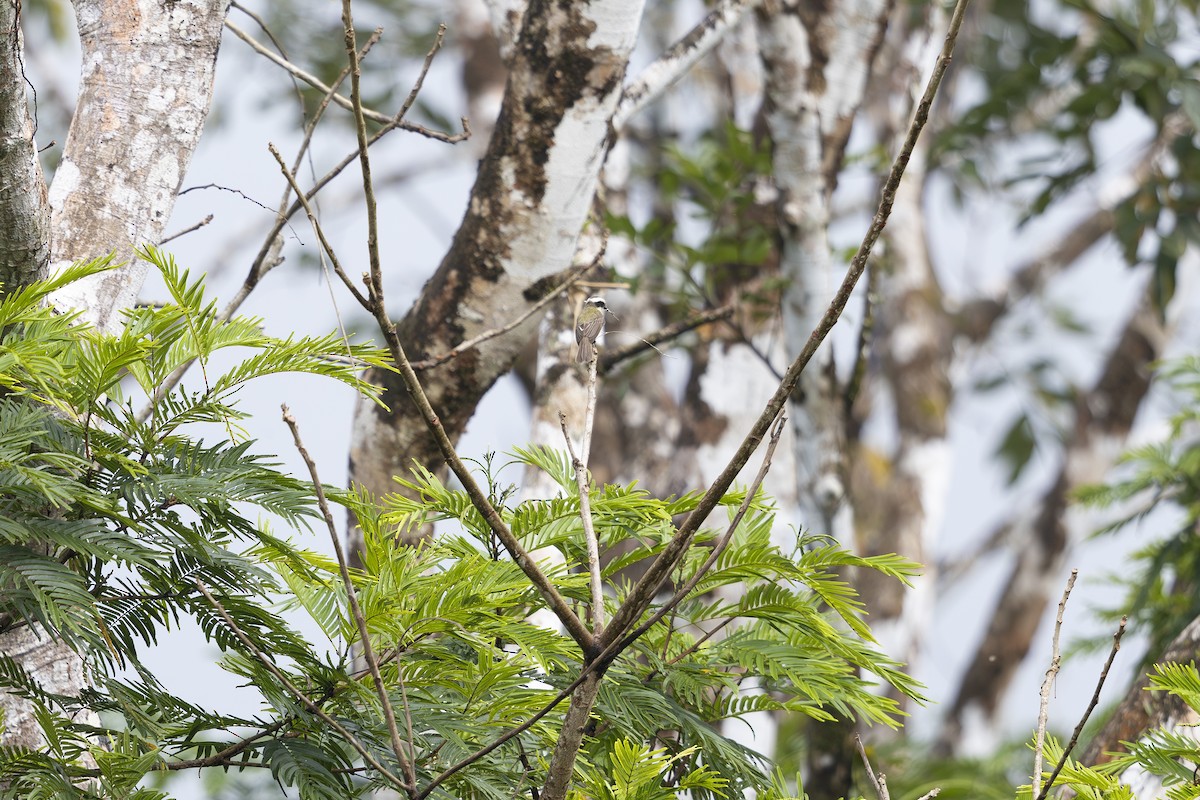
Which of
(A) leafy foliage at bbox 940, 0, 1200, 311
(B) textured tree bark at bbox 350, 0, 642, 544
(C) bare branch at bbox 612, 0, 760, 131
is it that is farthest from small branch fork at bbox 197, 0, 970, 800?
(A) leafy foliage at bbox 940, 0, 1200, 311

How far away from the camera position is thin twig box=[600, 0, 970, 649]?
102 centimetres

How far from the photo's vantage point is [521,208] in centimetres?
221

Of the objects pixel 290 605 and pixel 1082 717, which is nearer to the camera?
pixel 1082 717

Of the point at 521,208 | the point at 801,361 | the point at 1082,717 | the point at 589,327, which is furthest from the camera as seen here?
the point at 521,208

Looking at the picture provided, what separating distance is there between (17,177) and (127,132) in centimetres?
35

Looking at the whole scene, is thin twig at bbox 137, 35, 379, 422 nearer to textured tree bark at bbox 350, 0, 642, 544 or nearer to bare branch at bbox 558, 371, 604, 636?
textured tree bark at bbox 350, 0, 642, 544

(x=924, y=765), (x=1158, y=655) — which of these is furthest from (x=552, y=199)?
(x=924, y=765)

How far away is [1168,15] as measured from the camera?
4512mm

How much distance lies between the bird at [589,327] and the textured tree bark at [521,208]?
0.66m

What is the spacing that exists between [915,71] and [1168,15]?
1669 mm

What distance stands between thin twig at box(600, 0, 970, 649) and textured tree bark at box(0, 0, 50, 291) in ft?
2.72

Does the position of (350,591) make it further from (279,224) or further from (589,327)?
(279,224)

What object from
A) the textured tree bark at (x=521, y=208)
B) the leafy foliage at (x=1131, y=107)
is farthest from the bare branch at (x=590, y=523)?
the leafy foliage at (x=1131, y=107)

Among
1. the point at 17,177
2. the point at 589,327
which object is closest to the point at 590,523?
the point at 589,327
